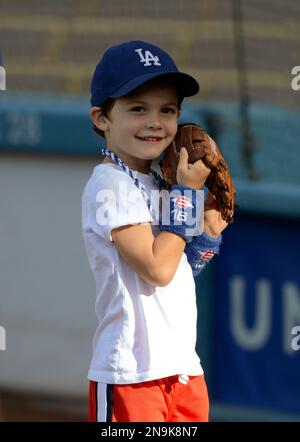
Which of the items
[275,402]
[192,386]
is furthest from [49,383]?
[192,386]

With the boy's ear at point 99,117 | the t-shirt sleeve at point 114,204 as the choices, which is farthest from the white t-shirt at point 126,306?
the boy's ear at point 99,117

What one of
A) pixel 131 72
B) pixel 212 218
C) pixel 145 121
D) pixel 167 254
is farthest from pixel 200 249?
pixel 131 72

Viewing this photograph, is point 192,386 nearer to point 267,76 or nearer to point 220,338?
point 220,338

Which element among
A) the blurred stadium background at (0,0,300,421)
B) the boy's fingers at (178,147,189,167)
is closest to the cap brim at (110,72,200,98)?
the boy's fingers at (178,147,189,167)

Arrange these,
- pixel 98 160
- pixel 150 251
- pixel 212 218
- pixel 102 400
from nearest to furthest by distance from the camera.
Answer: pixel 150 251, pixel 102 400, pixel 212 218, pixel 98 160

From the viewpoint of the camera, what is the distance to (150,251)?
97.1 inches

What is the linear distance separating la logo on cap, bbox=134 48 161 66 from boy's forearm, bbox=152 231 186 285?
0.42 m

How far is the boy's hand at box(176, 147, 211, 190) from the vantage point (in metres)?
2.54

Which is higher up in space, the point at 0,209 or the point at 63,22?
the point at 63,22

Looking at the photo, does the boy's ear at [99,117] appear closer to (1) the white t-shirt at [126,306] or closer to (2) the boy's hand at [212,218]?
(1) the white t-shirt at [126,306]

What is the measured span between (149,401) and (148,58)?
0.83m

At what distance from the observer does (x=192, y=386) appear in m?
2.62

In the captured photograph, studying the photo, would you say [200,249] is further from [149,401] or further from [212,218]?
[149,401]

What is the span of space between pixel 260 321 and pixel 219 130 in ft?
3.29
